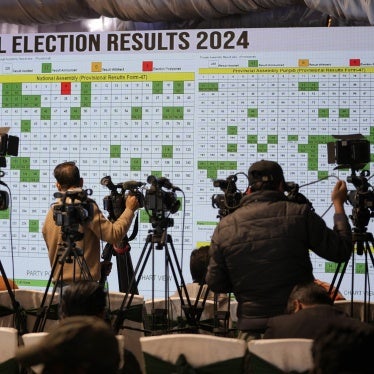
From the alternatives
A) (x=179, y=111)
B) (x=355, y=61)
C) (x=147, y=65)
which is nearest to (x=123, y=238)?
(x=179, y=111)

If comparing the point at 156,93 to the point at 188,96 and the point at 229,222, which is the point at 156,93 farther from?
the point at 229,222

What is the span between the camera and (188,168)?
6035mm

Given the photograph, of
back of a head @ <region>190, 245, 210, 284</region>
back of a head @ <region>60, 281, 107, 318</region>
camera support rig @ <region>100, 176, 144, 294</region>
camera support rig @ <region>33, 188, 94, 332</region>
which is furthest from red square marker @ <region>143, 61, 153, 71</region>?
back of a head @ <region>60, 281, 107, 318</region>

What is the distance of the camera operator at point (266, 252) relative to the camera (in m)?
3.17

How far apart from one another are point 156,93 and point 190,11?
0.78m

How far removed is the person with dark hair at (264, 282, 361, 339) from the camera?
108 inches

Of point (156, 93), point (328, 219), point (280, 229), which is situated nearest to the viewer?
point (280, 229)

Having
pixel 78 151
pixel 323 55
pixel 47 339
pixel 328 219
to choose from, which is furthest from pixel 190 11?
pixel 47 339

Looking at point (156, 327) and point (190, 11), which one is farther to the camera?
point (190, 11)

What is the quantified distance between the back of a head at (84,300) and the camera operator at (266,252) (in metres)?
0.71

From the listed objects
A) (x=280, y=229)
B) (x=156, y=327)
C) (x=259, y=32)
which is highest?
(x=259, y=32)

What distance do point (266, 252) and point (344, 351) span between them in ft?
5.06

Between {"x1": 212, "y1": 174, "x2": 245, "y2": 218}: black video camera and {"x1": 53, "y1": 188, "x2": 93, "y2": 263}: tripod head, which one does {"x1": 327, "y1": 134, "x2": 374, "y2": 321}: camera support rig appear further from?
{"x1": 53, "y1": 188, "x2": 93, "y2": 263}: tripod head

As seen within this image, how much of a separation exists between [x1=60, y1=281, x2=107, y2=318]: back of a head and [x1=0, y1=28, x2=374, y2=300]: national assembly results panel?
314 centimetres
